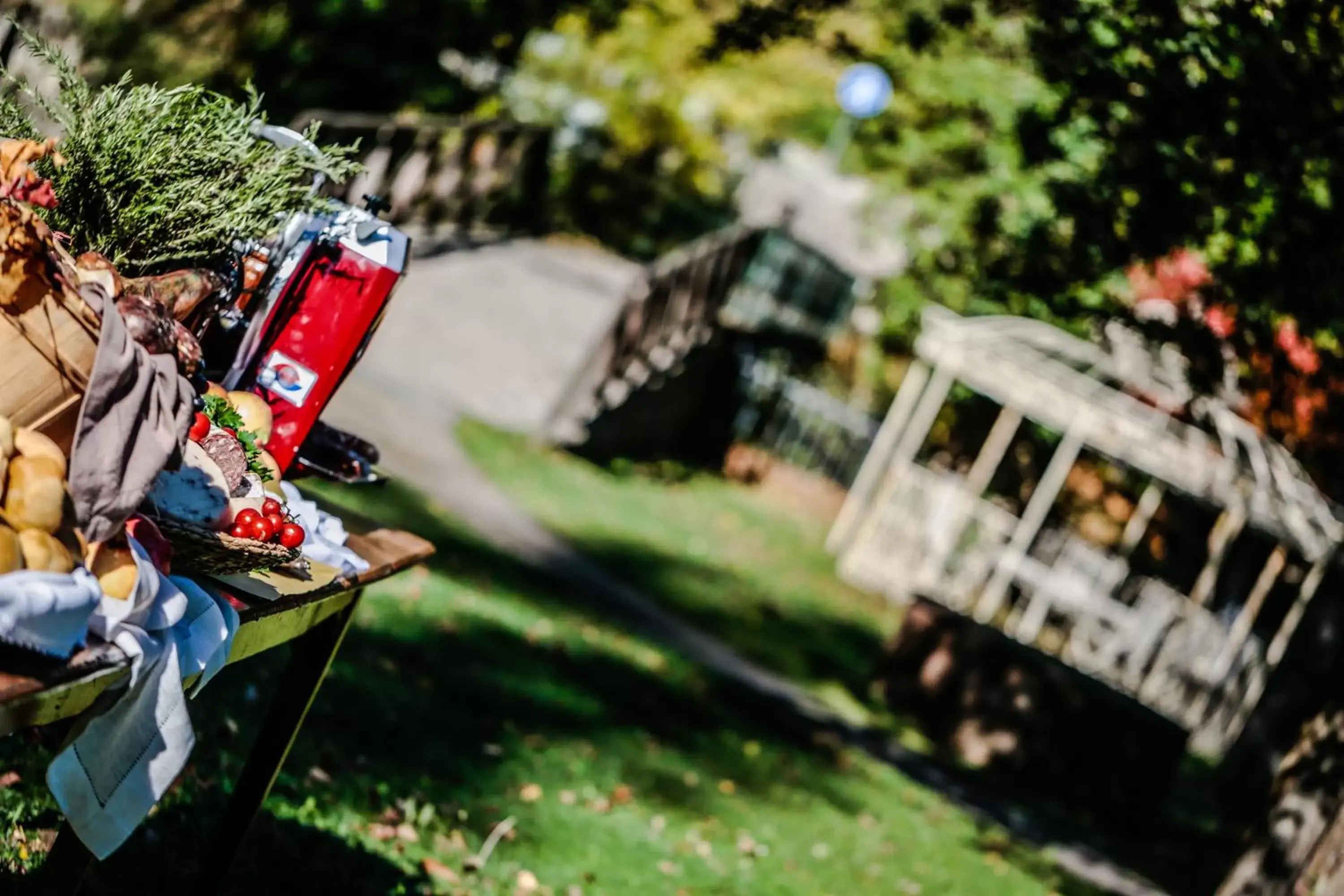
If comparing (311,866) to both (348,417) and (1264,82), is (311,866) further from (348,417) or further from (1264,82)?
(348,417)

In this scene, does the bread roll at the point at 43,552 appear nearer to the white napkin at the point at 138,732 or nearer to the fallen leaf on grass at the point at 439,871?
the white napkin at the point at 138,732

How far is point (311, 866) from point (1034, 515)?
12406 mm

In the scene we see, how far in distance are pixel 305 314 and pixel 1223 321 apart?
280 inches

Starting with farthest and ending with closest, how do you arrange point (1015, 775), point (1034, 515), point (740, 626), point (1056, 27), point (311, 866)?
point (1034, 515) < point (740, 626) < point (1015, 775) < point (1056, 27) < point (311, 866)

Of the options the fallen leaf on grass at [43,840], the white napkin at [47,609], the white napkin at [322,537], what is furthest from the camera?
the fallen leaf on grass at [43,840]

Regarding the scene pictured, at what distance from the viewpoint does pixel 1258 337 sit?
748 centimetres

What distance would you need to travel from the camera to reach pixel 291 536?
117 inches

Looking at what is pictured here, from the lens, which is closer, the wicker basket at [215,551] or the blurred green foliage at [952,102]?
the wicker basket at [215,551]

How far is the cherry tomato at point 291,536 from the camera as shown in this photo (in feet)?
9.60

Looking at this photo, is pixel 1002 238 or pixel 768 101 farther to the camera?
pixel 768 101

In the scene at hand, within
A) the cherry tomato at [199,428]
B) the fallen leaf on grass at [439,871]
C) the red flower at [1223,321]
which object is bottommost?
the fallen leaf on grass at [439,871]

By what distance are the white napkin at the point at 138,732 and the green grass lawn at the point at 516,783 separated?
1.66 m

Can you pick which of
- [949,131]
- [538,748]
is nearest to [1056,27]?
[538,748]

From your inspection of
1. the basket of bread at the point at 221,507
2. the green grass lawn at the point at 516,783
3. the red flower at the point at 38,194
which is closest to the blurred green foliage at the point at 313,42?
the green grass lawn at the point at 516,783
